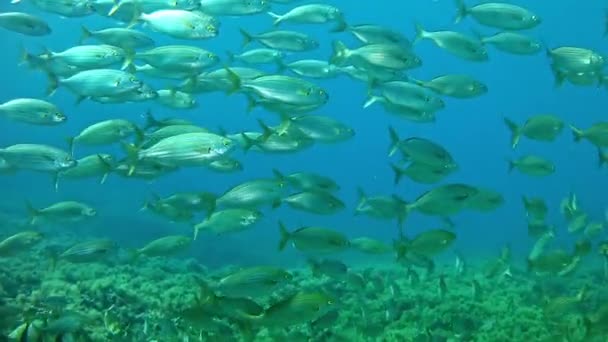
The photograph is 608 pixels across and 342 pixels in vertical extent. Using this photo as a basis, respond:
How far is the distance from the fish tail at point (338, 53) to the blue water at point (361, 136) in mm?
1684

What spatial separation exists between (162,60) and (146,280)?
3.72 metres

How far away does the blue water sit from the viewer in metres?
23.3

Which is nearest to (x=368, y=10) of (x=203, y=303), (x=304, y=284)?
(x=304, y=284)

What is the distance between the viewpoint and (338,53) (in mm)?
7465

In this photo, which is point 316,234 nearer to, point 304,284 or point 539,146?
point 304,284

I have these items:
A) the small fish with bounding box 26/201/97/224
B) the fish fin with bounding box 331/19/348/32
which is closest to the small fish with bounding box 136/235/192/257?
the small fish with bounding box 26/201/97/224

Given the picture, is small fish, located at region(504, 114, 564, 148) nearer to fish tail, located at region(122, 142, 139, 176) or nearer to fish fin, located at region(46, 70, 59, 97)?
fish tail, located at region(122, 142, 139, 176)

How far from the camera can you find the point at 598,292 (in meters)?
8.78

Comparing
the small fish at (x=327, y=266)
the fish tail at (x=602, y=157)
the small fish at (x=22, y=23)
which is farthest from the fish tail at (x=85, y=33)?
the fish tail at (x=602, y=157)

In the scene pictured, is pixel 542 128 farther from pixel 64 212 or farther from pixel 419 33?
pixel 64 212

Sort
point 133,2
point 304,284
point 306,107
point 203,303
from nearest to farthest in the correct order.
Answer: point 203,303 < point 306,107 < point 133,2 < point 304,284

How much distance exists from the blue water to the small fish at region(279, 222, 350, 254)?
2.18 metres

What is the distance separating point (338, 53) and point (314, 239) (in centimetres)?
242

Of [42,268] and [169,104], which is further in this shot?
[42,268]
